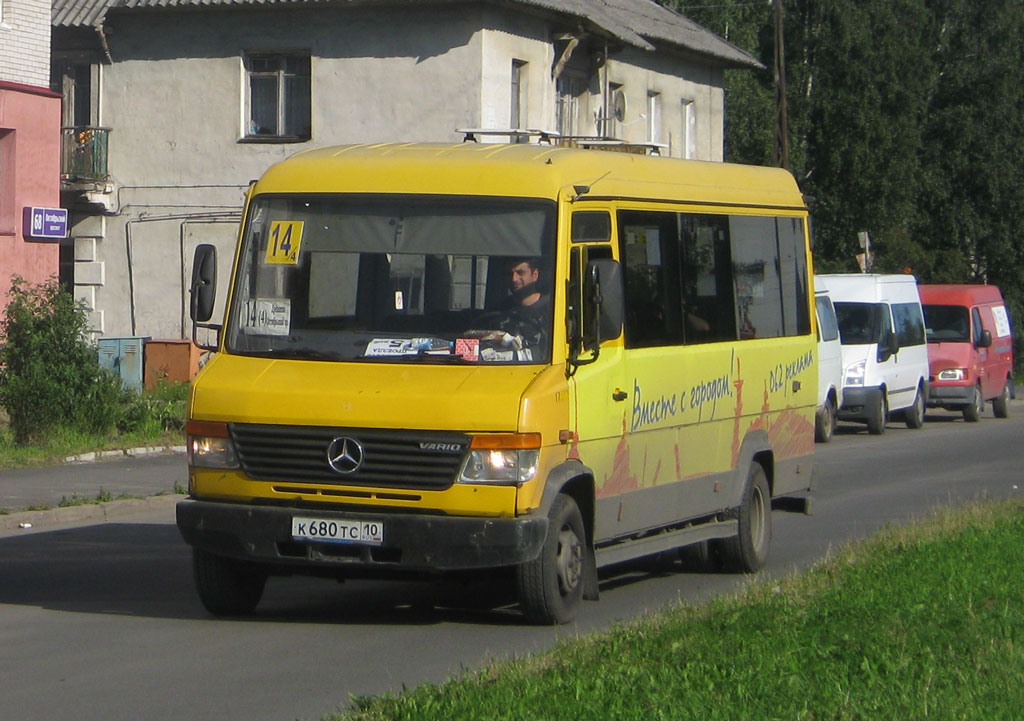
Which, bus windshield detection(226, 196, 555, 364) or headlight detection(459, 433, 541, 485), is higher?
bus windshield detection(226, 196, 555, 364)

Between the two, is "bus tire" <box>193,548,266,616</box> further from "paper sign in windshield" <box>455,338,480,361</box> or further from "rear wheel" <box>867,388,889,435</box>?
"rear wheel" <box>867,388,889,435</box>

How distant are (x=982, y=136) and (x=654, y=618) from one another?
45.8m

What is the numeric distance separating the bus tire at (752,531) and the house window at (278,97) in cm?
1985

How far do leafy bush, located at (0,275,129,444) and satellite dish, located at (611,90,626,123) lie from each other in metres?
17.2

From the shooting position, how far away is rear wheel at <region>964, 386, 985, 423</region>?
1163 inches

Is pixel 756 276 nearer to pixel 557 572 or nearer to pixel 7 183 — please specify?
pixel 557 572

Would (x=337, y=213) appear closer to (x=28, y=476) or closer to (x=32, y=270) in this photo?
(x=28, y=476)

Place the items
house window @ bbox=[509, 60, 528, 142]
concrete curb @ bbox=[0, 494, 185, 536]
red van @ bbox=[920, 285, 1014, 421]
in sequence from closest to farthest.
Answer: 1. concrete curb @ bbox=[0, 494, 185, 536]
2. red van @ bbox=[920, 285, 1014, 421]
3. house window @ bbox=[509, 60, 528, 142]

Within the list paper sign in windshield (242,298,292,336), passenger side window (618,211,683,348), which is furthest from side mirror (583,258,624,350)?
paper sign in windshield (242,298,292,336)

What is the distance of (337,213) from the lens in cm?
923

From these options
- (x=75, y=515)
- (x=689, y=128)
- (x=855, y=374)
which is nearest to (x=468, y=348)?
(x=75, y=515)

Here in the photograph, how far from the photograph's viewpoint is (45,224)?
987 inches

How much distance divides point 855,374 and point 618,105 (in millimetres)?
11316

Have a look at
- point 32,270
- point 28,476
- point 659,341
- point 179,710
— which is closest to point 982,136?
point 32,270
